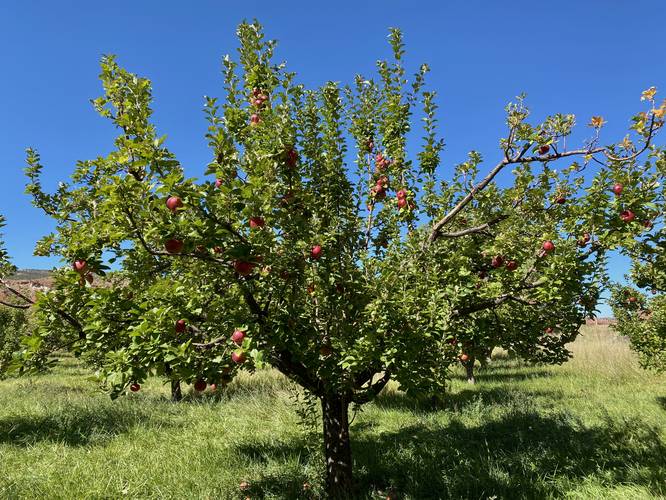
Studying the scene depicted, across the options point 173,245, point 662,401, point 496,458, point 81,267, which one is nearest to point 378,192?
point 173,245

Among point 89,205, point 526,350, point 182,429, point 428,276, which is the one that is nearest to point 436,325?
point 428,276

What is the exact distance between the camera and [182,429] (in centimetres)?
920

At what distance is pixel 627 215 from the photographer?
4.15m

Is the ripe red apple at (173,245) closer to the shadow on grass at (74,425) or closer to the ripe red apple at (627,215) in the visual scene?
the ripe red apple at (627,215)

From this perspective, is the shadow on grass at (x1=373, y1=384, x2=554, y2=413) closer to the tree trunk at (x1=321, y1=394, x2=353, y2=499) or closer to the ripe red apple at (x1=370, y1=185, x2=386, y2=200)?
the tree trunk at (x1=321, y1=394, x2=353, y2=499)

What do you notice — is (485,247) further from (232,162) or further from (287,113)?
(232,162)

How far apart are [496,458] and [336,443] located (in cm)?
300

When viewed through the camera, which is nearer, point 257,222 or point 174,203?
point 174,203

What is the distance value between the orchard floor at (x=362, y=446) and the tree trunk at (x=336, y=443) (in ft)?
1.09

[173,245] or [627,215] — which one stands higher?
[627,215]

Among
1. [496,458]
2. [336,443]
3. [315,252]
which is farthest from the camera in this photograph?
[496,458]

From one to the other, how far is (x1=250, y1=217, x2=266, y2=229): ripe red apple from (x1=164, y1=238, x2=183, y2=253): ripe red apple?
1.80 feet

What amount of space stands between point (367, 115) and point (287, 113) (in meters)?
1.90

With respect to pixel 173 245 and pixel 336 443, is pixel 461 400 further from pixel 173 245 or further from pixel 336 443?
pixel 173 245
